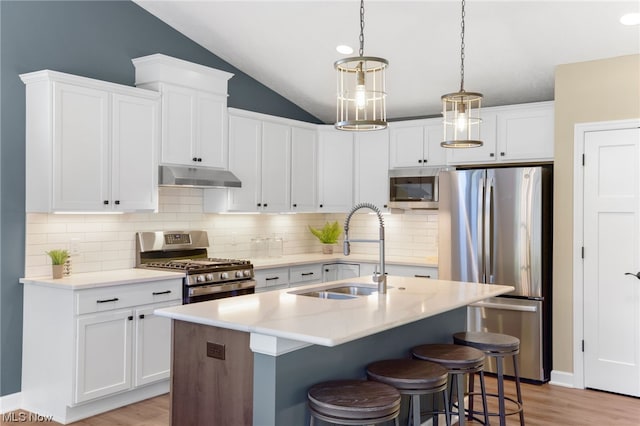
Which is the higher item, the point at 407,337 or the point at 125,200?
the point at 125,200

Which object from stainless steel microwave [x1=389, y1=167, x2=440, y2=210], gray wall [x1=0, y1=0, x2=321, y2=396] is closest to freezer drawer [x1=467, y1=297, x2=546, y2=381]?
stainless steel microwave [x1=389, y1=167, x2=440, y2=210]

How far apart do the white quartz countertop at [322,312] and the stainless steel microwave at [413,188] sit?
2.29 metres

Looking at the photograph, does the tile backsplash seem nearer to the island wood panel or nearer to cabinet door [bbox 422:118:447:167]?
cabinet door [bbox 422:118:447:167]

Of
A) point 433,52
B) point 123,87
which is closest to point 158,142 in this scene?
point 123,87

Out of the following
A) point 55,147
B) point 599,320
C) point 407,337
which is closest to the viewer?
point 407,337

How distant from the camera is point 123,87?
14.8ft

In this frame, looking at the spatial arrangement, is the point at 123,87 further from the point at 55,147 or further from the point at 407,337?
the point at 407,337

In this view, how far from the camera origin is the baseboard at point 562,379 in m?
4.87

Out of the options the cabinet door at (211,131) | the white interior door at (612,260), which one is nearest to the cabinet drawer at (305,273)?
the cabinet door at (211,131)

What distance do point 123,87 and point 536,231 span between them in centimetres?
362

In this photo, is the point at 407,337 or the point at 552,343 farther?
the point at 552,343

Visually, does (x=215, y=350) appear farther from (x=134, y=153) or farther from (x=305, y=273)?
(x=305, y=273)

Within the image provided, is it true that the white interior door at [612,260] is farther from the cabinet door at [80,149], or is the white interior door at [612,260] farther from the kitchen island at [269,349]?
the cabinet door at [80,149]

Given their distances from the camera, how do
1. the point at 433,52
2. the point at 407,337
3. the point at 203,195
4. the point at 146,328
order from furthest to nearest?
the point at 203,195, the point at 433,52, the point at 146,328, the point at 407,337
